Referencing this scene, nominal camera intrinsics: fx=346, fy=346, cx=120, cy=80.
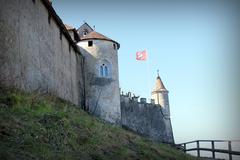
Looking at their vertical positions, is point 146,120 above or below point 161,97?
below

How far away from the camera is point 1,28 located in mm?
12531

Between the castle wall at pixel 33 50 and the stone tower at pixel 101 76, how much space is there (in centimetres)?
312

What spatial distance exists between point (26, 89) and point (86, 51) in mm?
14368

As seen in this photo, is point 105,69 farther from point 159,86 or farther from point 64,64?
point 159,86

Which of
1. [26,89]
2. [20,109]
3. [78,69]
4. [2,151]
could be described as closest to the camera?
[2,151]

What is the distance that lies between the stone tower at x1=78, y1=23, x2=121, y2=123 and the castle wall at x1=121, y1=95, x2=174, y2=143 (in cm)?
702

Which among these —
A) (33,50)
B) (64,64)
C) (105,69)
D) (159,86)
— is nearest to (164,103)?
(159,86)

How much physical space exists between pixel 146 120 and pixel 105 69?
40.1 feet

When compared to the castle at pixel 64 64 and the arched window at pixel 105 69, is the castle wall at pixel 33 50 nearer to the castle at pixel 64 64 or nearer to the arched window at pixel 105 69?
the castle at pixel 64 64

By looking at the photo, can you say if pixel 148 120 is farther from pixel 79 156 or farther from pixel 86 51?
pixel 79 156

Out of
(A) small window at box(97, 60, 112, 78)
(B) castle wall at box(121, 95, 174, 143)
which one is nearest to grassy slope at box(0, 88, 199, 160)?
(A) small window at box(97, 60, 112, 78)

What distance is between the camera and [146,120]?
38.8 m

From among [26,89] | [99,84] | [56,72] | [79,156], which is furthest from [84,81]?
[79,156]

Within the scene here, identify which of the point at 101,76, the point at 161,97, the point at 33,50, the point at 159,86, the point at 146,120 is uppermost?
the point at 33,50
